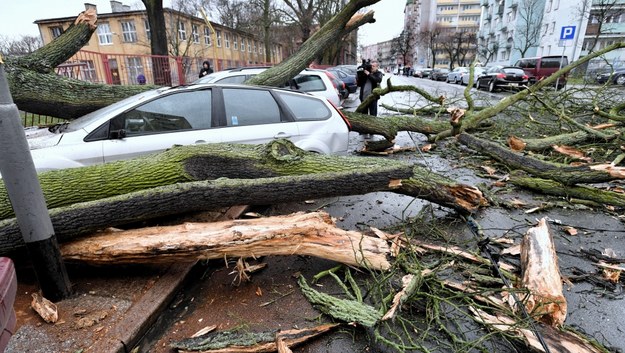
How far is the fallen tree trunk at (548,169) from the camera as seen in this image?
4.10 m

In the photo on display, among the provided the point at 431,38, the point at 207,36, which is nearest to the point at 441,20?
the point at 431,38

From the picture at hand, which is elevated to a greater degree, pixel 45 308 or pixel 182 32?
pixel 182 32

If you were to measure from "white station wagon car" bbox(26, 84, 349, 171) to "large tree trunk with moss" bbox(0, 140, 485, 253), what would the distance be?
1.84 ft

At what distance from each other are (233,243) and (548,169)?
4328mm

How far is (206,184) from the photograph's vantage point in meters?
3.00

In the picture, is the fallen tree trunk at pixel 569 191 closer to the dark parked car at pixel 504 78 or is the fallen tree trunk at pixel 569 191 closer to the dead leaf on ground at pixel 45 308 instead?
the dead leaf on ground at pixel 45 308

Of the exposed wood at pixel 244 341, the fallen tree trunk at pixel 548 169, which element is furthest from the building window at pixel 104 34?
the exposed wood at pixel 244 341

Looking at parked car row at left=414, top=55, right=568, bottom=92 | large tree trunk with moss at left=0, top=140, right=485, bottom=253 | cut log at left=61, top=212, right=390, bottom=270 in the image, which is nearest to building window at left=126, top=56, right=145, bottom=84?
large tree trunk with moss at left=0, top=140, right=485, bottom=253

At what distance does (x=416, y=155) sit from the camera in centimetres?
720

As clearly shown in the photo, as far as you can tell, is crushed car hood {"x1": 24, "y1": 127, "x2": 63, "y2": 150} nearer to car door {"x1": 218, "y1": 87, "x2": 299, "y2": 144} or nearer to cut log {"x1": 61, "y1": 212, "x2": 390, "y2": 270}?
cut log {"x1": 61, "y1": 212, "x2": 390, "y2": 270}

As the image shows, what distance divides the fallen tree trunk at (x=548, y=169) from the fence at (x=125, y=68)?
1038cm

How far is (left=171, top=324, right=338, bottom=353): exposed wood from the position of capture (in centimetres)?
218

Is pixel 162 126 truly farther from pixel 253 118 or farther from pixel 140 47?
pixel 140 47

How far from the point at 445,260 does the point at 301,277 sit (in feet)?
4.20
